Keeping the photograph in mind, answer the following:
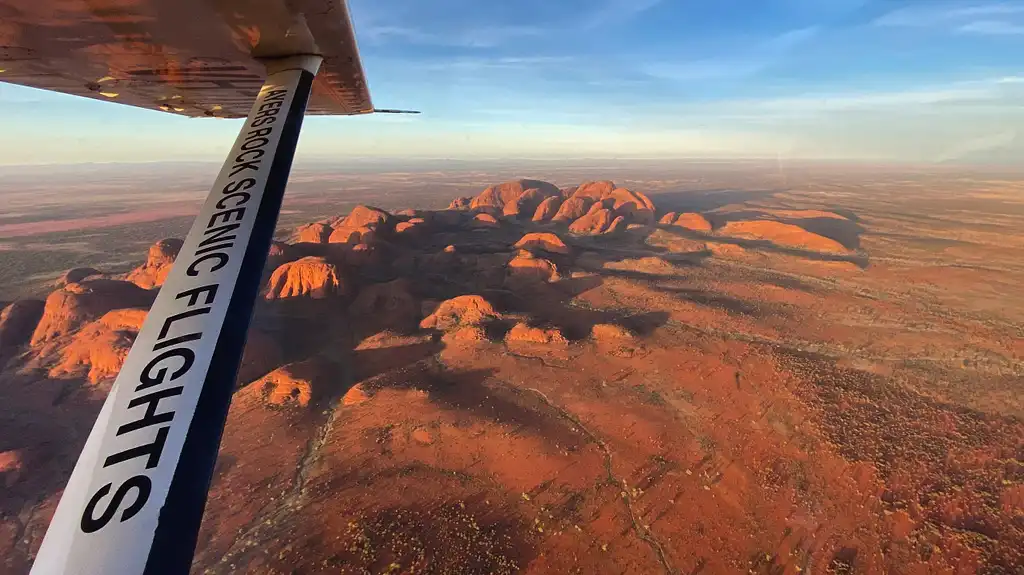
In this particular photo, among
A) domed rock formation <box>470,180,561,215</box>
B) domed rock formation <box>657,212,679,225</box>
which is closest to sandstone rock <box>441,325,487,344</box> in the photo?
domed rock formation <box>657,212,679,225</box>

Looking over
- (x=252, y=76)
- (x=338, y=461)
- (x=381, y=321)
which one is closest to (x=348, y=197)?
(x=381, y=321)

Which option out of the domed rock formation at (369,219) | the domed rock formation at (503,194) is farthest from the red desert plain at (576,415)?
the domed rock formation at (503,194)

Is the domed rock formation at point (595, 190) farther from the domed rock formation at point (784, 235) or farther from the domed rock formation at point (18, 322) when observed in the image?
the domed rock formation at point (18, 322)

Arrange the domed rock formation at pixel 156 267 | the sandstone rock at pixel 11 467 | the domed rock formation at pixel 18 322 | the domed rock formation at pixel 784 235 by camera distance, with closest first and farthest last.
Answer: the sandstone rock at pixel 11 467 → the domed rock formation at pixel 18 322 → the domed rock formation at pixel 156 267 → the domed rock formation at pixel 784 235

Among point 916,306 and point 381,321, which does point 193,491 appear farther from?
point 916,306

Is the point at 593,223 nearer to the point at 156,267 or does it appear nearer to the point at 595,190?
the point at 595,190

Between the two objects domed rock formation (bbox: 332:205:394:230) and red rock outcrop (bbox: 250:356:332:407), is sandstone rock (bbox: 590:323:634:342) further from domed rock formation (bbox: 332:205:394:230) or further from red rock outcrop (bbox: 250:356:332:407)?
domed rock formation (bbox: 332:205:394:230)

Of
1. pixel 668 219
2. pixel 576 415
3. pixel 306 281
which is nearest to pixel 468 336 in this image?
pixel 576 415
